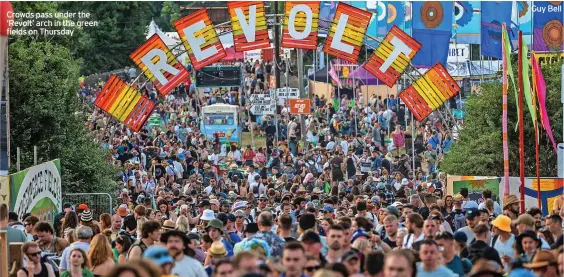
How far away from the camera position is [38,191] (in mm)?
22281

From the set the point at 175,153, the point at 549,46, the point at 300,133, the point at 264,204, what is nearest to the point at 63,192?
the point at 264,204

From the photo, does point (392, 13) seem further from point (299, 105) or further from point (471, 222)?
point (471, 222)

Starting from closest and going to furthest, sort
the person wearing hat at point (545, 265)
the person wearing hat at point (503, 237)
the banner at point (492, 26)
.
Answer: the person wearing hat at point (545, 265) → the person wearing hat at point (503, 237) → the banner at point (492, 26)

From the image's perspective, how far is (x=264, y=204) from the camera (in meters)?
22.8

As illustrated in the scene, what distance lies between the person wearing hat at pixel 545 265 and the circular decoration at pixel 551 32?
27614 mm

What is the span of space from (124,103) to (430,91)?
6.02 meters

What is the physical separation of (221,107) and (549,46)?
12.0 m

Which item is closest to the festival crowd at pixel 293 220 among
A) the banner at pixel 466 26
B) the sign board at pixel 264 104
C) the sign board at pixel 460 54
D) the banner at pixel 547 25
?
the sign board at pixel 264 104

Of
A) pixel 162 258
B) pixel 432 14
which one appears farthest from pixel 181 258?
pixel 432 14

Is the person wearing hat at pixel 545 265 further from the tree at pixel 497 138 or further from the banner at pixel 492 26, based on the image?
the banner at pixel 492 26

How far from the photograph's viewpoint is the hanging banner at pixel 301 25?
92.6 ft

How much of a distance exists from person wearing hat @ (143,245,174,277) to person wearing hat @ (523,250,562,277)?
277 centimetres

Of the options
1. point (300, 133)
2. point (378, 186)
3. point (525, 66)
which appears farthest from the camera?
point (300, 133)

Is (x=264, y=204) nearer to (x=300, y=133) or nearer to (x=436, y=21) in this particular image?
(x=436, y=21)
